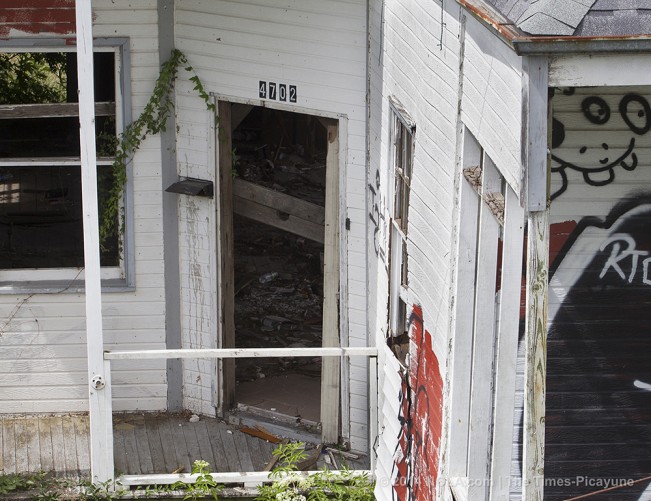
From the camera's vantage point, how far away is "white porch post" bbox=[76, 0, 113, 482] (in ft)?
20.0

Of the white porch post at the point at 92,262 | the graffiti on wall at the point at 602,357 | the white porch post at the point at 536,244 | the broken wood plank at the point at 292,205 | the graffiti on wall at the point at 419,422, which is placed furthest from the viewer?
the broken wood plank at the point at 292,205

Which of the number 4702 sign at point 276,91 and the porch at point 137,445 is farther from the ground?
the number 4702 sign at point 276,91


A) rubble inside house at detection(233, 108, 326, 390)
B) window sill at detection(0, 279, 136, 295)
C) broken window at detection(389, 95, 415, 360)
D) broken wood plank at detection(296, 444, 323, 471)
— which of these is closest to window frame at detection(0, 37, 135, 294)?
window sill at detection(0, 279, 136, 295)

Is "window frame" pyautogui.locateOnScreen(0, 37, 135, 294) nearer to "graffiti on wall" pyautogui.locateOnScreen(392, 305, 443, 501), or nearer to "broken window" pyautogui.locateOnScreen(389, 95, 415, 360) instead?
"broken window" pyautogui.locateOnScreen(389, 95, 415, 360)

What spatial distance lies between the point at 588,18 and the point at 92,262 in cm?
406

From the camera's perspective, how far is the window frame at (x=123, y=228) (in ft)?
25.5

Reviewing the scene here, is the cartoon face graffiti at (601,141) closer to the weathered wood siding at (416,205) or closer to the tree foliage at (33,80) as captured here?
the weathered wood siding at (416,205)

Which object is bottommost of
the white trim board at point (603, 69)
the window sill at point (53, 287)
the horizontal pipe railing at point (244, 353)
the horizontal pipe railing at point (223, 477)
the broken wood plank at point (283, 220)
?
the horizontal pipe railing at point (223, 477)

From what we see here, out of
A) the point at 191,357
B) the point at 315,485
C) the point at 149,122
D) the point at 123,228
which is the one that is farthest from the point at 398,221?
the point at 123,228

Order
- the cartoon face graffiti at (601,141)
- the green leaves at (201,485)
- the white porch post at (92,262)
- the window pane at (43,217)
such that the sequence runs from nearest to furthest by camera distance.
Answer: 1. the cartoon face graffiti at (601,141)
2. the white porch post at (92,262)
3. the green leaves at (201,485)
4. the window pane at (43,217)

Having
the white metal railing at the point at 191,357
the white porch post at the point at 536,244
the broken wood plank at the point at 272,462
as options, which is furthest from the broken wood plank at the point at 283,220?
the white porch post at the point at 536,244

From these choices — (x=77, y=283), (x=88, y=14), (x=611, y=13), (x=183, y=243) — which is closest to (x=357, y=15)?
(x=88, y=14)

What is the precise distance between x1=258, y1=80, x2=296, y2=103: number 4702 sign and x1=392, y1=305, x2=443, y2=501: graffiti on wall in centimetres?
217

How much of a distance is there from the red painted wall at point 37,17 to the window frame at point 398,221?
281cm
